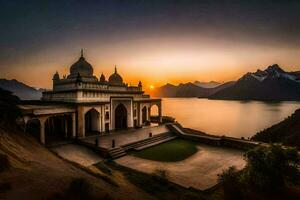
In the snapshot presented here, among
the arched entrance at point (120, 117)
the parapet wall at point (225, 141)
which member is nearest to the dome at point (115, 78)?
the arched entrance at point (120, 117)

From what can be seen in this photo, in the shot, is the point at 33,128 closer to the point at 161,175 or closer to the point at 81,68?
the point at 81,68

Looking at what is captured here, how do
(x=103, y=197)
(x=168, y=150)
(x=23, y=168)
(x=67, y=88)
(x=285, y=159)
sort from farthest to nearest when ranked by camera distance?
(x=67, y=88)
(x=168, y=150)
(x=285, y=159)
(x=23, y=168)
(x=103, y=197)

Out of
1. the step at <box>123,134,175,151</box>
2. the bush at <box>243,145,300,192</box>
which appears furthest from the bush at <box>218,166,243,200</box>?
the step at <box>123,134,175,151</box>

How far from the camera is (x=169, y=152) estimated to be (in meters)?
19.7

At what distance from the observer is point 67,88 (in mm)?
25484

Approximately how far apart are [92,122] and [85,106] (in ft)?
12.0

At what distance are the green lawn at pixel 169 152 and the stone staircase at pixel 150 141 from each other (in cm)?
Result: 69

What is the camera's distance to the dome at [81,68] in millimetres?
28219

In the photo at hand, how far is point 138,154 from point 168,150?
10.5 ft

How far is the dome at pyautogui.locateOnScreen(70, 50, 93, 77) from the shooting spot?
2822 cm

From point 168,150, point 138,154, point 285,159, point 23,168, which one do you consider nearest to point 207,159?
point 168,150

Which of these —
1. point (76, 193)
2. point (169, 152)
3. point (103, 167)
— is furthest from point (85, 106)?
point (76, 193)

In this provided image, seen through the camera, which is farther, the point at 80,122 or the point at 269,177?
the point at 80,122

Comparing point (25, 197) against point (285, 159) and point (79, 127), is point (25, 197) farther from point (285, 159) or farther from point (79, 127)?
point (79, 127)
